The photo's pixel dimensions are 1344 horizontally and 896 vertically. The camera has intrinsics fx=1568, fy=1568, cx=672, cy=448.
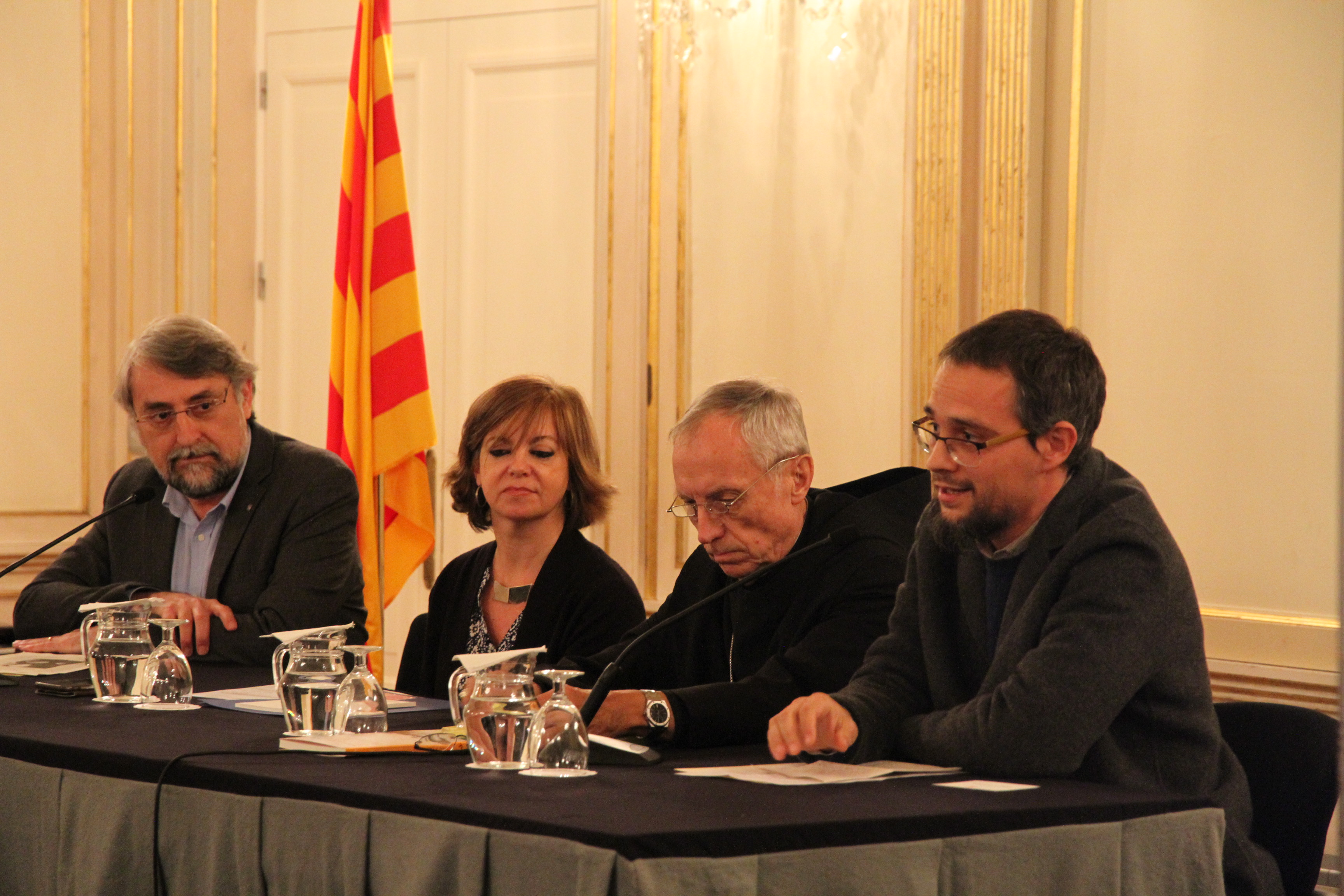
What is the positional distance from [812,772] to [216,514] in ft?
6.16

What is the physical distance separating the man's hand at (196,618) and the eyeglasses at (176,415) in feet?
1.41

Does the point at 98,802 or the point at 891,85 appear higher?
the point at 891,85

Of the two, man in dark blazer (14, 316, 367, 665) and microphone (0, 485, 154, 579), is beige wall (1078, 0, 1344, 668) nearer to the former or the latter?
man in dark blazer (14, 316, 367, 665)

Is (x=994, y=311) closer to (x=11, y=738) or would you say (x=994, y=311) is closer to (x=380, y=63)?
(x=380, y=63)

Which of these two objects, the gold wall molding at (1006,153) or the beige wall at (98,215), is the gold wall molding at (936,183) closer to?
the gold wall molding at (1006,153)

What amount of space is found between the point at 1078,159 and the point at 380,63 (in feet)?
6.96

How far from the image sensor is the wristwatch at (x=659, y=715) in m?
2.21

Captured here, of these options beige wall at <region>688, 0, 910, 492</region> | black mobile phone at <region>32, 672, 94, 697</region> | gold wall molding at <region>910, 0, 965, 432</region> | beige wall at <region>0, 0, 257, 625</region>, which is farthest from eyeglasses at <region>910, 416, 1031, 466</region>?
beige wall at <region>0, 0, 257, 625</region>

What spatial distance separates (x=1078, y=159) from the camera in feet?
13.4

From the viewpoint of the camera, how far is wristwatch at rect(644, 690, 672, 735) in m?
2.21

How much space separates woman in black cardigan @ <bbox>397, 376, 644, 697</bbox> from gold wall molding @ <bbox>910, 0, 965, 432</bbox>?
1.50 meters

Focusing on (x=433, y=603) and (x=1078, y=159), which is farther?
(x=1078, y=159)

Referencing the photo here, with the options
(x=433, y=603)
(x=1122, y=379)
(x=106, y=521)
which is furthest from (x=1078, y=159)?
(x=106, y=521)

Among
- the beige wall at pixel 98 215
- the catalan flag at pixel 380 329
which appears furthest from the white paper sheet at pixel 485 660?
the beige wall at pixel 98 215
